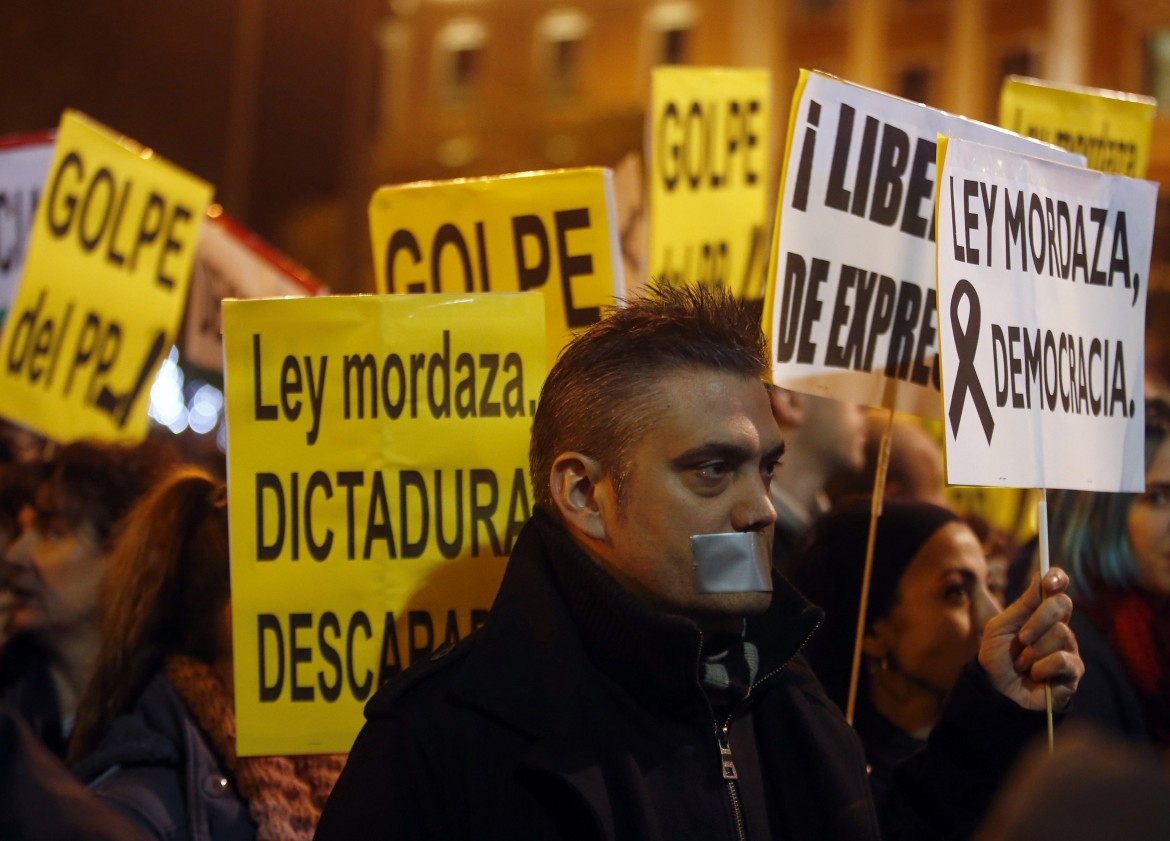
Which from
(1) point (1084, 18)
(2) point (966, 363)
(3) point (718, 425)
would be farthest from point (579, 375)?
(1) point (1084, 18)

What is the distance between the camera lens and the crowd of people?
192 cm

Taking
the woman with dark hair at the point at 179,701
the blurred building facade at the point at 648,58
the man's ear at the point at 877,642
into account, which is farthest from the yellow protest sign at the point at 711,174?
the blurred building facade at the point at 648,58

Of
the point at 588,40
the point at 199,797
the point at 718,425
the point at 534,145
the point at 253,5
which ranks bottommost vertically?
the point at 199,797

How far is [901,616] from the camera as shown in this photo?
3.12 metres

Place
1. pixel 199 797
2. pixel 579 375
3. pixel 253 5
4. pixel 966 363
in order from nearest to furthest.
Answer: pixel 579 375 < pixel 966 363 < pixel 199 797 < pixel 253 5

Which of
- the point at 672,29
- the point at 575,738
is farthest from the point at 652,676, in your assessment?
the point at 672,29

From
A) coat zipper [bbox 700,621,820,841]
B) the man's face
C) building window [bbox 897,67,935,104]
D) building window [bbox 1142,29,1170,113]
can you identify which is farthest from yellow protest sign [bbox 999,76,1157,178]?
building window [bbox 897,67,935,104]

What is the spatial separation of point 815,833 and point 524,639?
58 centimetres

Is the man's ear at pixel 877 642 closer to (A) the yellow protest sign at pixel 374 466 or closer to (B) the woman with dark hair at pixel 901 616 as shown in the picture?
(B) the woman with dark hair at pixel 901 616

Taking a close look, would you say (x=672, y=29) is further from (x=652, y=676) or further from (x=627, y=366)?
(x=652, y=676)

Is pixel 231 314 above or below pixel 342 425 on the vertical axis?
above

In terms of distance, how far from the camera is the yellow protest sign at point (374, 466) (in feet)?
8.89

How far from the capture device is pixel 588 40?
31.9m

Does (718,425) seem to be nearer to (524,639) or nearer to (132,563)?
(524,639)
